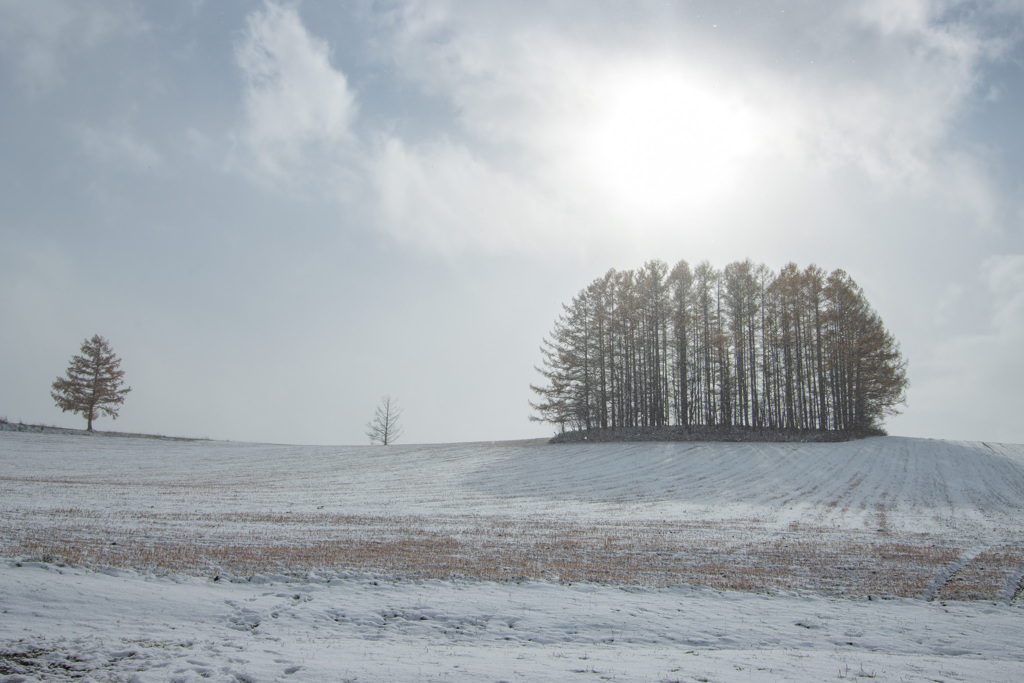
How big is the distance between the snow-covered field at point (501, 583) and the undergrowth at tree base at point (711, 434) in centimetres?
1733

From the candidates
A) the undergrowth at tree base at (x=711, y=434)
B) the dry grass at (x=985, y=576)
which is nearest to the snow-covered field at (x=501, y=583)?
the dry grass at (x=985, y=576)

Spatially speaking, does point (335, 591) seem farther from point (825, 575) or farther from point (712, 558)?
point (825, 575)

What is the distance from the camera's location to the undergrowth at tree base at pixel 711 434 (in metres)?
44.7

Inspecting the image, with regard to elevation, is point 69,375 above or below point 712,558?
above

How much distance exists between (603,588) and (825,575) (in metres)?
4.90

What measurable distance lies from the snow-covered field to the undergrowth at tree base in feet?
56.9

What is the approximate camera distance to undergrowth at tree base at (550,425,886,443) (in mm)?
44656

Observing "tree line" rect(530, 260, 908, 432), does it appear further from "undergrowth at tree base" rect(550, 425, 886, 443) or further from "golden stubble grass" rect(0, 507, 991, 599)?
"golden stubble grass" rect(0, 507, 991, 599)

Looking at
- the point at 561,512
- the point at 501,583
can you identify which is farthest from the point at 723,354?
the point at 501,583

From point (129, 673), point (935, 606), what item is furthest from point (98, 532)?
point (935, 606)

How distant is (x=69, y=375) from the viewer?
5138 cm

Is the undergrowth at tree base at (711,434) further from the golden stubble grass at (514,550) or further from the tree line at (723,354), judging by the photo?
the golden stubble grass at (514,550)

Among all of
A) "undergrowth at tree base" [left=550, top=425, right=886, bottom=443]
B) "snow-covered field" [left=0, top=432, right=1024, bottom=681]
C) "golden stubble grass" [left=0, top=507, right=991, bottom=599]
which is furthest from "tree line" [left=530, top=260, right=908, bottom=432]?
"golden stubble grass" [left=0, top=507, right=991, bottom=599]

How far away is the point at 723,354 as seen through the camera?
154 ft
